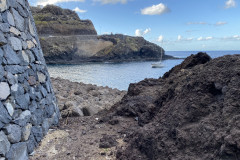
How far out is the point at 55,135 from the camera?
6043mm

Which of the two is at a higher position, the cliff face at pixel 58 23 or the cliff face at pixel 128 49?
the cliff face at pixel 58 23

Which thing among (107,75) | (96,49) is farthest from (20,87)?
(96,49)

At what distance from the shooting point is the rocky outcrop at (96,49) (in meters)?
78.8

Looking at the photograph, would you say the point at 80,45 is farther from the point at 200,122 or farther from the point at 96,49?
the point at 200,122

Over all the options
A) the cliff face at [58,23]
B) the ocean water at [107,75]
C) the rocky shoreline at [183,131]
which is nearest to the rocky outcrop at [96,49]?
the cliff face at [58,23]

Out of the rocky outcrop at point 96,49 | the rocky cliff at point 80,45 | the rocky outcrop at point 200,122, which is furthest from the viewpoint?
the rocky cliff at point 80,45

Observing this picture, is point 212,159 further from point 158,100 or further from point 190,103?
point 158,100

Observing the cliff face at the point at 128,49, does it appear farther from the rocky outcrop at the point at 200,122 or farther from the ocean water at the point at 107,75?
the rocky outcrop at the point at 200,122

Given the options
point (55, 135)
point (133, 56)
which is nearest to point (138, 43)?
point (133, 56)

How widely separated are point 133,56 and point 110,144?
85.8m

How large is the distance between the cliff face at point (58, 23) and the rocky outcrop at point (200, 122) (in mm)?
91306

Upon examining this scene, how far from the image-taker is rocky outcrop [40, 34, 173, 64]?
258 ft

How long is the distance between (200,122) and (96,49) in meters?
86.5

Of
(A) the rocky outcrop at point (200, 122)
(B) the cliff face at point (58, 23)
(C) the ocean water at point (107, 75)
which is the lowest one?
(C) the ocean water at point (107, 75)
